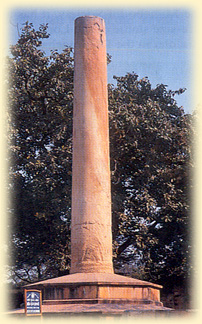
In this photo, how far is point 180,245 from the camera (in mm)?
22297

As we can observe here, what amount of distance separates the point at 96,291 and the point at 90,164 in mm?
3486

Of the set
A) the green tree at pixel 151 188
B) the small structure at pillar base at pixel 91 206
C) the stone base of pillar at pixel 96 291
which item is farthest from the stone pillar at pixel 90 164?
the green tree at pixel 151 188

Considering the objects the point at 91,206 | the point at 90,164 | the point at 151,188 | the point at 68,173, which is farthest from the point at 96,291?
the point at 151,188

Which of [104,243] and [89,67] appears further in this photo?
[89,67]

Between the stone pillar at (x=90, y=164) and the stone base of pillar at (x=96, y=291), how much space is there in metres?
0.76

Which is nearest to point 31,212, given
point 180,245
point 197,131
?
point 180,245

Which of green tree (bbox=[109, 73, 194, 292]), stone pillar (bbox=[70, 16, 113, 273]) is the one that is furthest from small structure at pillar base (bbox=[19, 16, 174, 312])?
green tree (bbox=[109, 73, 194, 292])

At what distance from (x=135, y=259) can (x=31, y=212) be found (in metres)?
5.64

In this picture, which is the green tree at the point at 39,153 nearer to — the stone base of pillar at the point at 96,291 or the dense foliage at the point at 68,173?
the dense foliage at the point at 68,173

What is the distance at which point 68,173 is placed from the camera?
69.6 ft

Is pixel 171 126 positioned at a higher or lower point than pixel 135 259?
higher

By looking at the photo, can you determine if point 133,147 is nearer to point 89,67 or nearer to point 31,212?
point 31,212

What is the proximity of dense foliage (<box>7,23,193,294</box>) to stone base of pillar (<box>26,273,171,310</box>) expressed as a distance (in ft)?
29.1

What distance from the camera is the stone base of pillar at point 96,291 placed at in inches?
444
